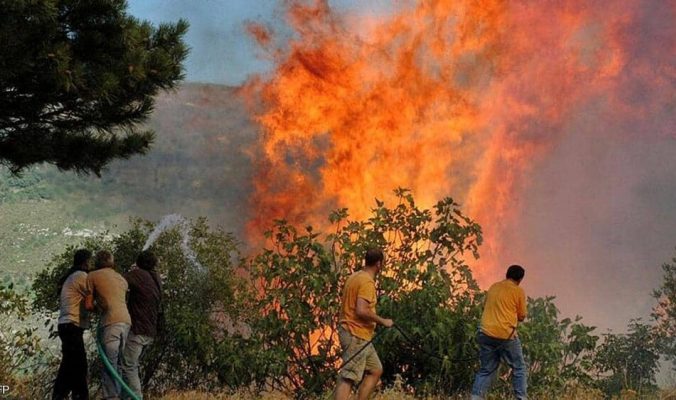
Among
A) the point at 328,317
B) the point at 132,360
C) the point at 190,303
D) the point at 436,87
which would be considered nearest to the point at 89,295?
the point at 132,360

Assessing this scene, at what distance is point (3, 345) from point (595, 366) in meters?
9.50

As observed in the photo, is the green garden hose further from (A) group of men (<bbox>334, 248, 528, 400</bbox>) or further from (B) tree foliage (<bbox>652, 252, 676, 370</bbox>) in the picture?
(B) tree foliage (<bbox>652, 252, 676, 370</bbox>)

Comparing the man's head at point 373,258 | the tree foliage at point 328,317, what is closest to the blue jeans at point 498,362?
the tree foliage at point 328,317

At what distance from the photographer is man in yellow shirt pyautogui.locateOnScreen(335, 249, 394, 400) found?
33.2ft

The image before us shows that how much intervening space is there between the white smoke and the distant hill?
3977cm

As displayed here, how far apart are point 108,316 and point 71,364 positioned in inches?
36.5

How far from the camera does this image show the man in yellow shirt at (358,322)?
33.2 feet

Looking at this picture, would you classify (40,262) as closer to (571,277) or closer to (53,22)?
(571,277)

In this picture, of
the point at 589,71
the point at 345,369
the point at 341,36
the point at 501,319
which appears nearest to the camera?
the point at 345,369

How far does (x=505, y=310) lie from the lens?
1141 cm

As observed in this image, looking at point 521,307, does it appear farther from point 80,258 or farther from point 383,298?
point 80,258

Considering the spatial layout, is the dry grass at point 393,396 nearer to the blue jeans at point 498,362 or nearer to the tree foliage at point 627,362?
the blue jeans at point 498,362

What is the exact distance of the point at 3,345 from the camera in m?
13.1

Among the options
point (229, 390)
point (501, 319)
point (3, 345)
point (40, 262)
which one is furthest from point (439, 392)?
point (40, 262)
